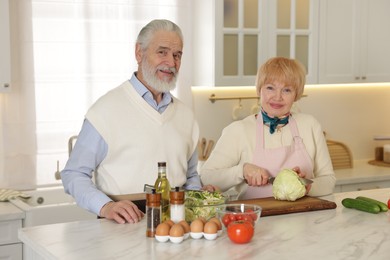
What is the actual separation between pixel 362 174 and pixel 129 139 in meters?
2.61

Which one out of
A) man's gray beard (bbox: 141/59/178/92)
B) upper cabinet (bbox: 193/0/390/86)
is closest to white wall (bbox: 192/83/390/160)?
upper cabinet (bbox: 193/0/390/86)

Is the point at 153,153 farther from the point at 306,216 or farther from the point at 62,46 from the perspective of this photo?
the point at 62,46

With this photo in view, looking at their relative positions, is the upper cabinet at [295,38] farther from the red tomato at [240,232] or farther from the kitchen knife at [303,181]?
the red tomato at [240,232]

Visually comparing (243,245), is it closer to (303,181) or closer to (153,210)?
(153,210)

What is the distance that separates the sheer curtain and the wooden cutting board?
76.1 inches

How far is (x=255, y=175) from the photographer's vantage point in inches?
118

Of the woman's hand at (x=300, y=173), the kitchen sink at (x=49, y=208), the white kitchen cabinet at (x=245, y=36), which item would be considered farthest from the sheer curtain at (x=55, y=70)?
the woman's hand at (x=300, y=173)

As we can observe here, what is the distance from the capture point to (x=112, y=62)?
4.55m

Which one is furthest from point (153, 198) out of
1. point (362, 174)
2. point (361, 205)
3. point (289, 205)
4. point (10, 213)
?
point (362, 174)

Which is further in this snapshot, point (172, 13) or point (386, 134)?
point (386, 134)

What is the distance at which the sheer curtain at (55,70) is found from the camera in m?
4.25

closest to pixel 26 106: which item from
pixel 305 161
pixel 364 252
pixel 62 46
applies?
pixel 62 46

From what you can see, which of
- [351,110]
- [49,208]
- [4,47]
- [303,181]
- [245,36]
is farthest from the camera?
[351,110]

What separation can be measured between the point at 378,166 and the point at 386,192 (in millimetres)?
2157
